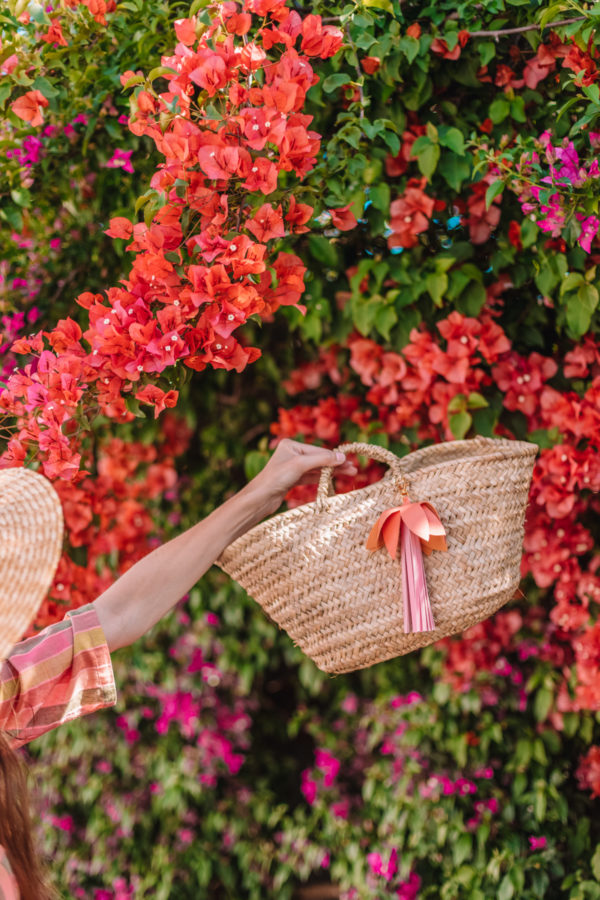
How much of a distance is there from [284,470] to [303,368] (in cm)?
94

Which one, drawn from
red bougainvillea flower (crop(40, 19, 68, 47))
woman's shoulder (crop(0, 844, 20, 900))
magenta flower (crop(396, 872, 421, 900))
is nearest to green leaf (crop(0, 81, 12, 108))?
red bougainvillea flower (crop(40, 19, 68, 47))

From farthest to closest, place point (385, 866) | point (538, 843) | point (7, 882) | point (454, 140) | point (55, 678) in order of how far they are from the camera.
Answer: point (385, 866)
point (538, 843)
point (454, 140)
point (55, 678)
point (7, 882)

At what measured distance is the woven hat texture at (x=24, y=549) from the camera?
3.61 feet

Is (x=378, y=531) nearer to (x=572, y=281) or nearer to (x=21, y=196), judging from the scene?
(x=572, y=281)

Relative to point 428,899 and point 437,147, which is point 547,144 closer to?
point 437,147

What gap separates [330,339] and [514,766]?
3.99ft

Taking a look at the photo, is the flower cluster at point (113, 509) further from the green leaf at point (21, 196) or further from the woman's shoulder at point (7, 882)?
the woman's shoulder at point (7, 882)

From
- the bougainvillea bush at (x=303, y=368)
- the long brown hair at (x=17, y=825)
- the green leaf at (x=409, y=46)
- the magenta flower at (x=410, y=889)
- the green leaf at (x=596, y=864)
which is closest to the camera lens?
the long brown hair at (x=17, y=825)

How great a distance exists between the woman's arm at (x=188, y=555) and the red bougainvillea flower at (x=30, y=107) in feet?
2.67

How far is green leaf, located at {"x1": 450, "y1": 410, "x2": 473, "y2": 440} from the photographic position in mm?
1772

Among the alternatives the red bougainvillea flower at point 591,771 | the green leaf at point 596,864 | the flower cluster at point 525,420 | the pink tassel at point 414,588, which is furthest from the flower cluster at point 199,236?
the green leaf at point 596,864

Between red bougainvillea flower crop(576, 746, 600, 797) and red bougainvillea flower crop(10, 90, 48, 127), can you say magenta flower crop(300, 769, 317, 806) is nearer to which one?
red bougainvillea flower crop(576, 746, 600, 797)

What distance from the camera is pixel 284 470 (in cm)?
139

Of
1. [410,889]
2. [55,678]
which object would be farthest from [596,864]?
[55,678]
